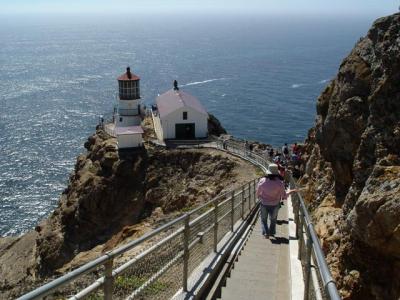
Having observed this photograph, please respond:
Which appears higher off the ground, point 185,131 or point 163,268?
point 163,268

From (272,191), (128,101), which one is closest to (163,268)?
(272,191)

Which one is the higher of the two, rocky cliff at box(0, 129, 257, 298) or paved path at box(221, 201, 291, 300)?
paved path at box(221, 201, 291, 300)

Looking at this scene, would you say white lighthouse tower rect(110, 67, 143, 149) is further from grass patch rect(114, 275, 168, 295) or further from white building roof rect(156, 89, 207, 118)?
grass patch rect(114, 275, 168, 295)

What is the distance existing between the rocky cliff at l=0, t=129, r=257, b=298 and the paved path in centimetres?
2294

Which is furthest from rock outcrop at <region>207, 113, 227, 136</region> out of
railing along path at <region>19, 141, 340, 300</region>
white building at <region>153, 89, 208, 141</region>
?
railing along path at <region>19, 141, 340, 300</region>

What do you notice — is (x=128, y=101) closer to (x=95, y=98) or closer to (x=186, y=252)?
(x=186, y=252)

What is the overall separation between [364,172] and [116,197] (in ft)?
99.8

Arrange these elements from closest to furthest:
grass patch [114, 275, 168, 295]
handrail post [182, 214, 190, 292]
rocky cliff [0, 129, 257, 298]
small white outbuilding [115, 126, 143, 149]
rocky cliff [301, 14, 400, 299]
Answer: grass patch [114, 275, 168, 295] → handrail post [182, 214, 190, 292] → rocky cliff [301, 14, 400, 299] → rocky cliff [0, 129, 257, 298] → small white outbuilding [115, 126, 143, 149]

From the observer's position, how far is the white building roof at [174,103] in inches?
1779

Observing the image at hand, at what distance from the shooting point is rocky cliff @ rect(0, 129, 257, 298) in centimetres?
3721

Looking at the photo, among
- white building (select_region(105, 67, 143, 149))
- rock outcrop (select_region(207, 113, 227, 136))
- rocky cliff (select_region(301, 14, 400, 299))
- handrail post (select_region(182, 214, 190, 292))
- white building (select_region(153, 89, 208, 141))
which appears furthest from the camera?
rock outcrop (select_region(207, 113, 227, 136))

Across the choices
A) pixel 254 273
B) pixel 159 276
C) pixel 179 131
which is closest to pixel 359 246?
pixel 254 273

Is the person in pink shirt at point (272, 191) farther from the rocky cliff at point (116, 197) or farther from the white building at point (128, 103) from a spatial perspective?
the white building at point (128, 103)

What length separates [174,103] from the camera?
4662 centimetres
